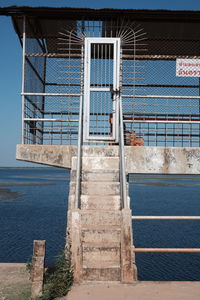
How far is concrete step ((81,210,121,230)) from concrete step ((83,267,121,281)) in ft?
2.35

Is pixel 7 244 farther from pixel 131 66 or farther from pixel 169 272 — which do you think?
pixel 131 66

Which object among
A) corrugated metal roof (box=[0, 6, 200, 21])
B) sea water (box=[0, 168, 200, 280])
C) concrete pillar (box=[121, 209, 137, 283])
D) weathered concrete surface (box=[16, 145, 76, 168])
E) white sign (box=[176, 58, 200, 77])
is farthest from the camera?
sea water (box=[0, 168, 200, 280])

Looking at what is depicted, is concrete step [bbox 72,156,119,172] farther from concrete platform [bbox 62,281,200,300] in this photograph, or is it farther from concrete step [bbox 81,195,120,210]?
concrete platform [bbox 62,281,200,300]

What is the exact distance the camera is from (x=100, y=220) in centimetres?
602

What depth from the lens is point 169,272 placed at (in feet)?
48.3

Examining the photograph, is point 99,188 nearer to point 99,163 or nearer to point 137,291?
point 99,163

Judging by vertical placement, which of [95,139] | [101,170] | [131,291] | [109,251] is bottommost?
[131,291]

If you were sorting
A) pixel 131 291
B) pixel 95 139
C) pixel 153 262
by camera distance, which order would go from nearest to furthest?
pixel 131 291 → pixel 95 139 → pixel 153 262

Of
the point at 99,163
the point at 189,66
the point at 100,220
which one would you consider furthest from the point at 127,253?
the point at 189,66

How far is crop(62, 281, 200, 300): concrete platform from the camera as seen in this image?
4.75 meters

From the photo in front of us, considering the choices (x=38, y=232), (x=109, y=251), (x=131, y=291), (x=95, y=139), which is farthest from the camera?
(x=38, y=232)

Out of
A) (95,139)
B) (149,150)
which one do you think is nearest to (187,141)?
(149,150)

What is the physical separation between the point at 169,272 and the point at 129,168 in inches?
341

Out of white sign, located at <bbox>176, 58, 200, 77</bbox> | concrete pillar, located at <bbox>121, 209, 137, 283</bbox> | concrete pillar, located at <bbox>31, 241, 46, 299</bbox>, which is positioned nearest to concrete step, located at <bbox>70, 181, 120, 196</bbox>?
concrete pillar, located at <bbox>121, 209, 137, 283</bbox>
